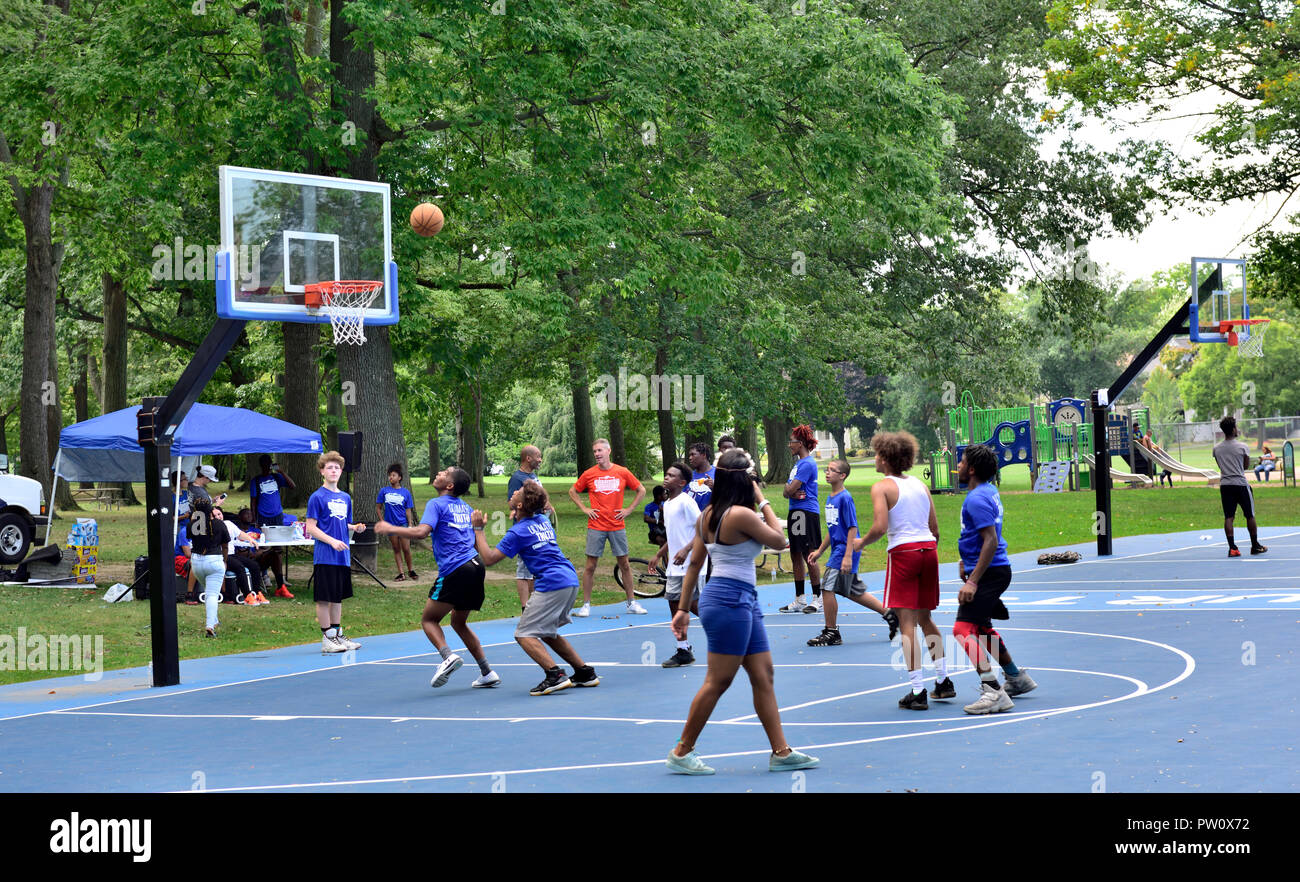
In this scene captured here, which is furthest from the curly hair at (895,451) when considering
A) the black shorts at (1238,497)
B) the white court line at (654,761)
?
the black shorts at (1238,497)

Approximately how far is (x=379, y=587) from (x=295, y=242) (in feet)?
22.1

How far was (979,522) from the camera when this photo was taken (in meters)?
9.37

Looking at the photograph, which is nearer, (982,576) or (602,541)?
(982,576)

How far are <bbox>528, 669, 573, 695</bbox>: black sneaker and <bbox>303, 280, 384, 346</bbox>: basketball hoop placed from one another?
240 inches

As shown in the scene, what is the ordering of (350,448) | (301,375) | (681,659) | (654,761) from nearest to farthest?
1. (654,761)
2. (681,659)
3. (350,448)
4. (301,375)

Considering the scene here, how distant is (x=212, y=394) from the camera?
44.4m

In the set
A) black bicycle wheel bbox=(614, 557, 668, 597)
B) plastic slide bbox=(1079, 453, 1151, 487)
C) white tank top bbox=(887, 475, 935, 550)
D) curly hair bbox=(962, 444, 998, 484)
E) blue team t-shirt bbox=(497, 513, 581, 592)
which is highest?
curly hair bbox=(962, 444, 998, 484)

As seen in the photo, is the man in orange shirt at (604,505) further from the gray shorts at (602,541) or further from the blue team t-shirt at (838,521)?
the blue team t-shirt at (838,521)

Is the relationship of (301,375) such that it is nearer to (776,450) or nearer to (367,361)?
(367,361)

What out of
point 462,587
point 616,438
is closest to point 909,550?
point 462,587

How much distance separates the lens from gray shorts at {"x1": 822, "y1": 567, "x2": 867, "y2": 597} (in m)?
12.8

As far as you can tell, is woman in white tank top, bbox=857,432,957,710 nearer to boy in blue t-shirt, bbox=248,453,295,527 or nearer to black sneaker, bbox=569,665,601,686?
black sneaker, bbox=569,665,601,686

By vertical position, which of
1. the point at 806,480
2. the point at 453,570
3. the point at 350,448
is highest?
the point at 350,448

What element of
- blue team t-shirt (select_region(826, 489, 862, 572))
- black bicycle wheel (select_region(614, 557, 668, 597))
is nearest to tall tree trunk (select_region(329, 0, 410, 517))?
black bicycle wheel (select_region(614, 557, 668, 597))
